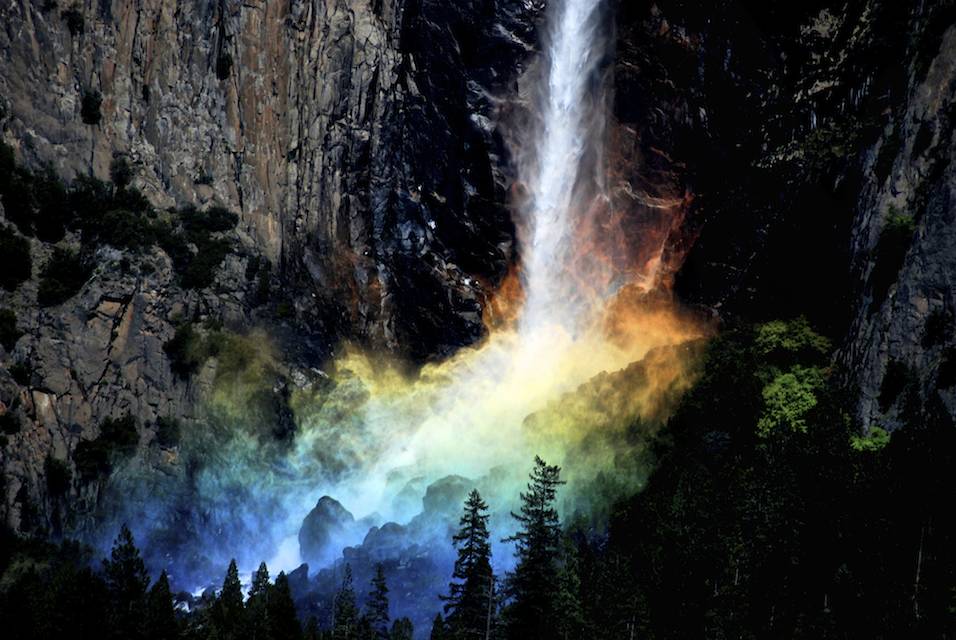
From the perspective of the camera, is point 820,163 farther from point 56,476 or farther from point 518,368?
point 56,476

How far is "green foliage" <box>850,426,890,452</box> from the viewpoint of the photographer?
55.7m

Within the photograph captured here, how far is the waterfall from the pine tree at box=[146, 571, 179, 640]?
3824cm

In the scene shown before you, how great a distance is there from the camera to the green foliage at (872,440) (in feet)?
183

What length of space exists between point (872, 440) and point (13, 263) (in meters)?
49.7

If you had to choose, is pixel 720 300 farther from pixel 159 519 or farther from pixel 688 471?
pixel 159 519

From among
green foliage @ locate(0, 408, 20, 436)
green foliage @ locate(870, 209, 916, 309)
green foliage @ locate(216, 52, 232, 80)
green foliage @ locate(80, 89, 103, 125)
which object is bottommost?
green foliage @ locate(870, 209, 916, 309)

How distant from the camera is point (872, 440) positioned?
56344 mm

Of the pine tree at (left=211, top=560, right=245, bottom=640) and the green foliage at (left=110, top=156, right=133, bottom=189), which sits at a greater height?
the green foliage at (left=110, top=156, right=133, bottom=189)

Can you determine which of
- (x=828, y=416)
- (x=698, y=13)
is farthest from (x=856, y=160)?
(x=698, y=13)

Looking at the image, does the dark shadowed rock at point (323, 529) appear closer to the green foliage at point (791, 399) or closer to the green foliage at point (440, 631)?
the green foliage at point (440, 631)

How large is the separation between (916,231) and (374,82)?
44.8 metres


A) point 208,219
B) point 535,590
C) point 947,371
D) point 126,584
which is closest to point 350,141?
point 208,219

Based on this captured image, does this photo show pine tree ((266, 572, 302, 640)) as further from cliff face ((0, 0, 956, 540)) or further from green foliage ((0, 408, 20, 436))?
green foliage ((0, 408, 20, 436))

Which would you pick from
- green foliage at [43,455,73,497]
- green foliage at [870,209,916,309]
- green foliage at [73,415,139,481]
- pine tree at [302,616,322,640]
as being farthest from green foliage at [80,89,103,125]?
green foliage at [870,209,916,309]
